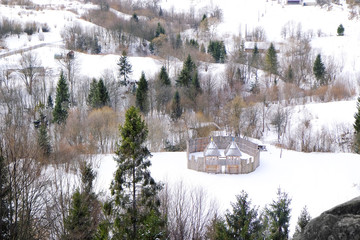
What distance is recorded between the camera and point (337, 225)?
184 inches

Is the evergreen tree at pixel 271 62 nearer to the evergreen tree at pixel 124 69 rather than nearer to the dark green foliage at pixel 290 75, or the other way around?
the dark green foliage at pixel 290 75

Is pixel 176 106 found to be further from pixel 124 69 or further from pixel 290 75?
pixel 290 75

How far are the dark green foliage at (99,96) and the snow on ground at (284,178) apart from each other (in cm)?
1576

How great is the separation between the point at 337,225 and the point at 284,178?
18.2 m

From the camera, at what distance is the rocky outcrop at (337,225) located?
15.0ft

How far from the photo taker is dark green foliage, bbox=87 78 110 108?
3950 centimetres

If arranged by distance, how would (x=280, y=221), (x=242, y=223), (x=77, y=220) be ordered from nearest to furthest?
(x=242, y=223), (x=77, y=220), (x=280, y=221)

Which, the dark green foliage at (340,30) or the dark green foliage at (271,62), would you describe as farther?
the dark green foliage at (340,30)

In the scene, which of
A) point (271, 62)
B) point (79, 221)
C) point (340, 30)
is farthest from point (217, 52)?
point (79, 221)

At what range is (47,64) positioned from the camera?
173ft

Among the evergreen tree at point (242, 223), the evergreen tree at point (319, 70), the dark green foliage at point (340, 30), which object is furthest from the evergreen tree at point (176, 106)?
the dark green foliage at point (340, 30)

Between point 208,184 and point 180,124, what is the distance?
15675mm

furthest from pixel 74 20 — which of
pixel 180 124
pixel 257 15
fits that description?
pixel 180 124

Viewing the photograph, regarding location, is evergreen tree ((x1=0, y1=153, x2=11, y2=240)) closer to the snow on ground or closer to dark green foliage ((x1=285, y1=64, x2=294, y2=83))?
the snow on ground
